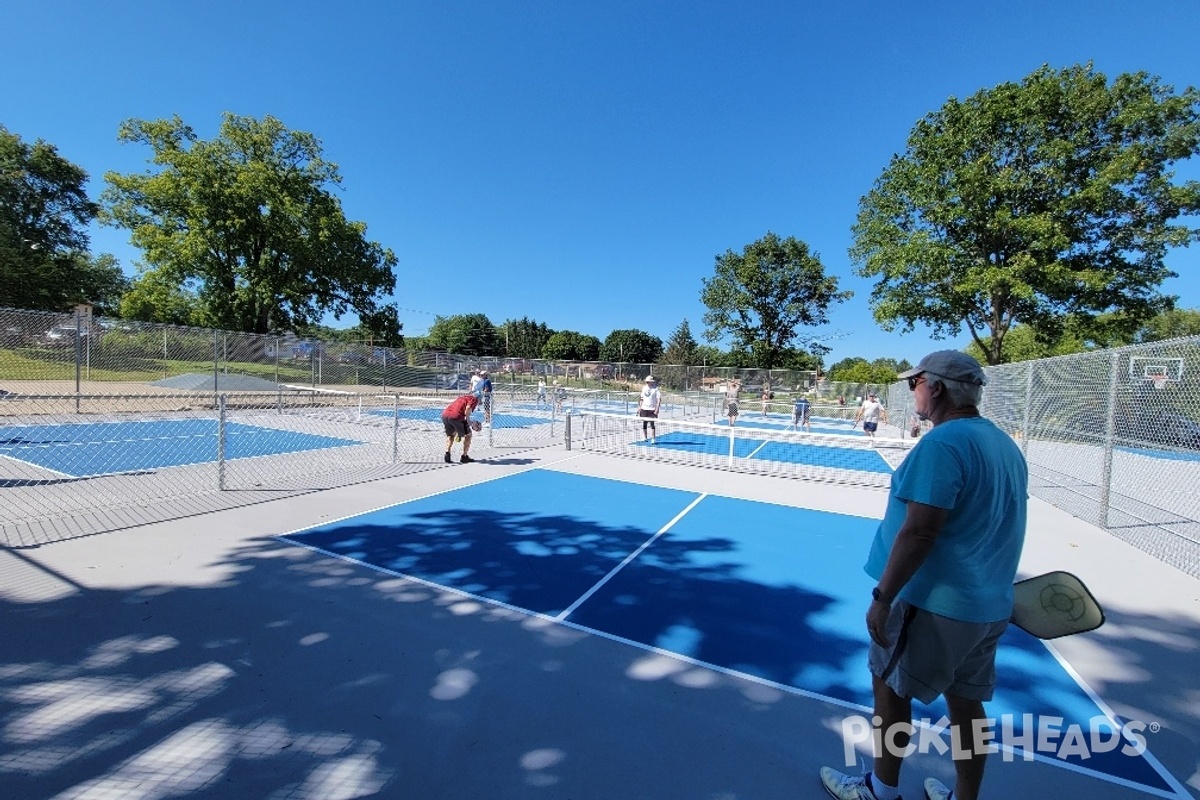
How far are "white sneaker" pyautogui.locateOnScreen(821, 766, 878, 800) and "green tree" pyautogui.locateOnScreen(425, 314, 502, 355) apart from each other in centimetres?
10048

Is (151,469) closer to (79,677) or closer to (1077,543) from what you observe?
(79,677)

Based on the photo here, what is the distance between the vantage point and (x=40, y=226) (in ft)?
123

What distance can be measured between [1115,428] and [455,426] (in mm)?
10637

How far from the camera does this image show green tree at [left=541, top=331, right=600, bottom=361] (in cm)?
10194

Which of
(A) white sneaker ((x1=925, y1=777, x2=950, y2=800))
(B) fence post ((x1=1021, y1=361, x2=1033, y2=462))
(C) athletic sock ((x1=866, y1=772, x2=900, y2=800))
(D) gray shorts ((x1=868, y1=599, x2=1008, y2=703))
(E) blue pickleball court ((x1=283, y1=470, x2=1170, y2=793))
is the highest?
(B) fence post ((x1=1021, y1=361, x2=1033, y2=462))

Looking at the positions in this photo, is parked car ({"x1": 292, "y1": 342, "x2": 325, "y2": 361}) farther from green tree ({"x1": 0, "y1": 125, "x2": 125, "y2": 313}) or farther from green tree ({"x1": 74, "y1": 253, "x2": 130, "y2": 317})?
green tree ({"x1": 74, "y1": 253, "x2": 130, "y2": 317})

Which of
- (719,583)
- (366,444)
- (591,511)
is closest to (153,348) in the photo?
(366,444)

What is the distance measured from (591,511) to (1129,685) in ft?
17.6

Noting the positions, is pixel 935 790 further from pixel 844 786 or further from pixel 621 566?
pixel 621 566

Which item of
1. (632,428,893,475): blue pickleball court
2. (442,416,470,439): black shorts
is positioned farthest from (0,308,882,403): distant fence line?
(632,428,893,475): blue pickleball court

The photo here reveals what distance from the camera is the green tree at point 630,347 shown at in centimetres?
10906

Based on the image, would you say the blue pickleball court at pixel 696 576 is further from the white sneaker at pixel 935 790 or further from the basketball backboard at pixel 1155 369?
the basketball backboard at pixel 1155 369

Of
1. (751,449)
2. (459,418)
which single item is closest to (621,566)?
(459,418)

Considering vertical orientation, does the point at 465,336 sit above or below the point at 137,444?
above
